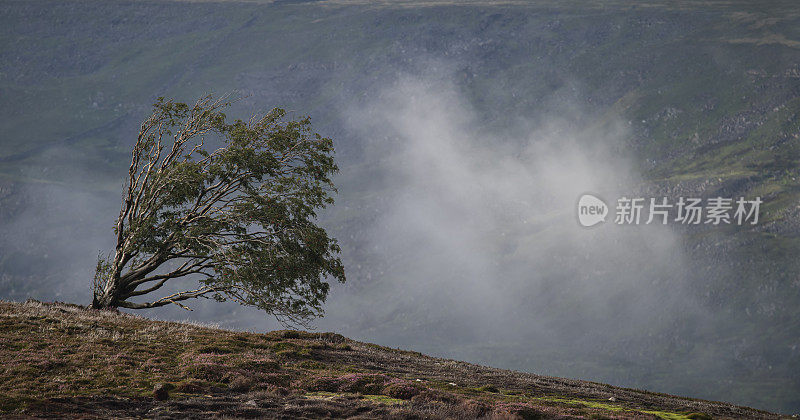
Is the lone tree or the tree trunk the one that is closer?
the lone tree

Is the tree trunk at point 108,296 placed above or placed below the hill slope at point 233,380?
above

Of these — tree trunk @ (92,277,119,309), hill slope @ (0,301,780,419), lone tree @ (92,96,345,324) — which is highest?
lone tree @ (92,96,345,324)

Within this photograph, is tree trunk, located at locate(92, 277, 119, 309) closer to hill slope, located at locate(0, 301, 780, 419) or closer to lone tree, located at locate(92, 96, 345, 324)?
lone tree, located at locate(92, 96, 345, 324)

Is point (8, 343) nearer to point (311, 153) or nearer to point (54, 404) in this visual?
point (54, 404)

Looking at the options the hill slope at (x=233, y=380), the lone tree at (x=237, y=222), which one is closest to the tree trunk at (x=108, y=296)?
the lone tree at (x=237, y=222)

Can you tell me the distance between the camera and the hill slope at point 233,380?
25.8 metres

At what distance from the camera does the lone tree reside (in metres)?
46.2

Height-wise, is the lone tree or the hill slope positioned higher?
the lone tree

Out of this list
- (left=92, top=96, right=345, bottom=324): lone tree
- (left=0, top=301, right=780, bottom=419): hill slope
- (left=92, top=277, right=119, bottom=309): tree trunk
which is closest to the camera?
(left=0, top=301, right=780, bottom=419): hill slope

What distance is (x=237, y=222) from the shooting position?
1893 inches

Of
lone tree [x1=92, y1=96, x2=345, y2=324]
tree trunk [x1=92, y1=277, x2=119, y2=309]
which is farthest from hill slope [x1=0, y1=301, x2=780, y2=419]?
lone tree [x1=92, y1=96, x2=345, y2=324]

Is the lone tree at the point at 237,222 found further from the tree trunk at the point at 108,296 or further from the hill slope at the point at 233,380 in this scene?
the hill slope at the point at 233,380

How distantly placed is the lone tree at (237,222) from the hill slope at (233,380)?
13.5 feet

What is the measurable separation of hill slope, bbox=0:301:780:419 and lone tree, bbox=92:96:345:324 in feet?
13.5
